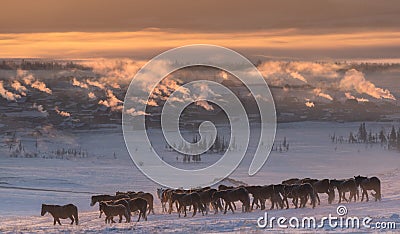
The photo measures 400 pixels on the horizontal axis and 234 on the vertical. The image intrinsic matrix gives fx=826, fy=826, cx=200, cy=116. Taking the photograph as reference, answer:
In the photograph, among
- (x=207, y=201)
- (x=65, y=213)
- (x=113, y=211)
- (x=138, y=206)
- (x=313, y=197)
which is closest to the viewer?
(x=113, y=211)

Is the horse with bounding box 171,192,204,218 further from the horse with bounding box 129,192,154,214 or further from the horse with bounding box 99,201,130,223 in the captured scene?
the horse with bounding box 99,201,130,223

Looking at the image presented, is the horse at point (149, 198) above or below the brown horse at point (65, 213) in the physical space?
above

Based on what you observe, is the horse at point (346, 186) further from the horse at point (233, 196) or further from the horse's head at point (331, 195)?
the horse at point (233, 196)

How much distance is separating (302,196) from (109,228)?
423 inches

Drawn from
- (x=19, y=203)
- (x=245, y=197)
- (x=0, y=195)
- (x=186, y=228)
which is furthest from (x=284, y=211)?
(x=0, y=195)

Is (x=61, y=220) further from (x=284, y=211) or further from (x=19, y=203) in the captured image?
(x=19, y=203)

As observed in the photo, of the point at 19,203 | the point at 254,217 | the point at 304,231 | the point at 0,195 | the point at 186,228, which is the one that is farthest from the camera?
the point at 0,195

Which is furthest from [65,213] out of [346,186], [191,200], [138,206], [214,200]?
[346,186]

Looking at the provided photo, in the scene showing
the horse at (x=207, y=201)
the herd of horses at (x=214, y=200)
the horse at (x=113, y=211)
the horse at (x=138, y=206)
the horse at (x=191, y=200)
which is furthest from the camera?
the horse at (x=207, y=201)

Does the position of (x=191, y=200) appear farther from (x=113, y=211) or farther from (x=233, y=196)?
(x=113, y=211)

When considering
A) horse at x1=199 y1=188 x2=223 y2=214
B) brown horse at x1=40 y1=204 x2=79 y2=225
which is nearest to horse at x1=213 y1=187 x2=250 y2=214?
horse at x1=199 y1=188 x2=223 y2=214

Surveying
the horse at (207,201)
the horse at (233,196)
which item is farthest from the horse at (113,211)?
the horse at (233,196)

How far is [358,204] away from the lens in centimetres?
3369

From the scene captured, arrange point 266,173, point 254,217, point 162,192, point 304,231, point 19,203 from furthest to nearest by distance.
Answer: point 266,173, point 19,203, point 162,192, point 254,217, point 304,231
